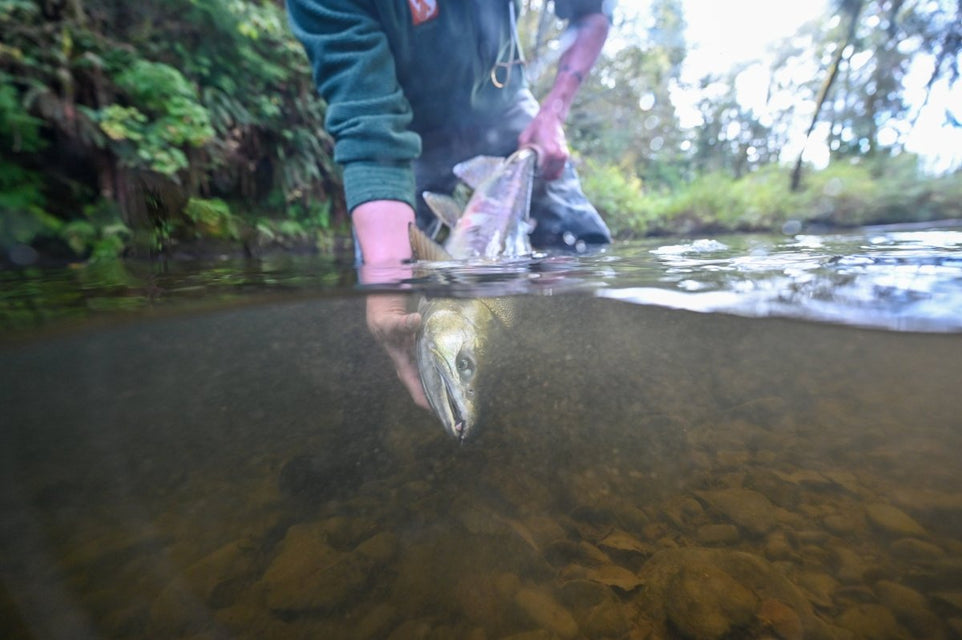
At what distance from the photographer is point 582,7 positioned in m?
4.14

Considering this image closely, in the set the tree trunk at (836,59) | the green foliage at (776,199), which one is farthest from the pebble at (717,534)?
the green foliage at (776,199)

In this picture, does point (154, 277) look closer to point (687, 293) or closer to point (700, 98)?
point (687, 293)

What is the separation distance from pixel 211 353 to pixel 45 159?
390 cm

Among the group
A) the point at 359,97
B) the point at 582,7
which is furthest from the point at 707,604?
the point at 582,7

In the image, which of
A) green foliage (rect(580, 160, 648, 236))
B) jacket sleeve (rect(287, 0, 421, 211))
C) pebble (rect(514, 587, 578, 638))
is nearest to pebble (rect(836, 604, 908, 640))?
pebble (rect(514, 587, 578, 638))

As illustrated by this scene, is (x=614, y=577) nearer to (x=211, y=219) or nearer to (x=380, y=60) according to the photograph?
(x=380, y=60)

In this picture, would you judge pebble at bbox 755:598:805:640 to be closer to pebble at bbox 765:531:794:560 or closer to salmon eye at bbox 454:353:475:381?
pebble at bbox 765:531:794:560

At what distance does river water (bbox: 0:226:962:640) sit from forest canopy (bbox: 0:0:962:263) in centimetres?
210

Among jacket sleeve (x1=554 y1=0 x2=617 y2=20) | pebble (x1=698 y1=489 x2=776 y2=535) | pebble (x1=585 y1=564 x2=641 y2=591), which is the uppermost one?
jacket sleeve (x1=554 y1=0 x2=617 y2=20)

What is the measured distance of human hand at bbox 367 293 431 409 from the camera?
7.07 ft

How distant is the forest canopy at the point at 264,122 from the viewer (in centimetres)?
532

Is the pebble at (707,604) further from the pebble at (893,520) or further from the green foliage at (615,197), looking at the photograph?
the green foliage at (615,197)

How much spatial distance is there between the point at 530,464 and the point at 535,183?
2837 millimetres

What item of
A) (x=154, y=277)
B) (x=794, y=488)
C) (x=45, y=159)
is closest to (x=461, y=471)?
(x=794, y=488)
